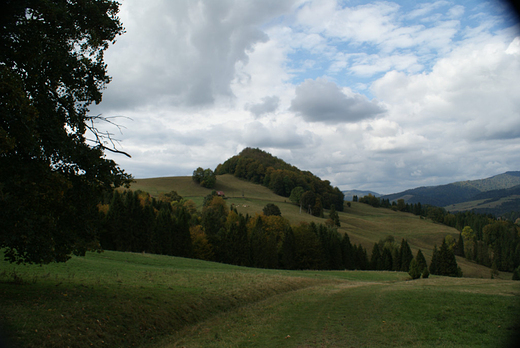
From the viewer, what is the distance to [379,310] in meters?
14.9

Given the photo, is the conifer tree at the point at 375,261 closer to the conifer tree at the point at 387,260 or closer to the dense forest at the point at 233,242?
the dense forest at the point at 233,242

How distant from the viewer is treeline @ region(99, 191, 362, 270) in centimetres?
6284

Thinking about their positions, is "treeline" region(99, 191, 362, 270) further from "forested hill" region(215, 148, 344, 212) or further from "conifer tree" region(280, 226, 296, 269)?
"forested hill" region(215, 148, 344, 212)

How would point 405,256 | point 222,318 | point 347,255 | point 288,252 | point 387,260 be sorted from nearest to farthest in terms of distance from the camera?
point 222,318 < point 288,252 < point 405,256 < point 347,255 < point 387,260

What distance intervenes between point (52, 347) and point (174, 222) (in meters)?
62.0

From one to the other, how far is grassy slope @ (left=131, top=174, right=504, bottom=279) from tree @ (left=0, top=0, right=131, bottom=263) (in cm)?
9625

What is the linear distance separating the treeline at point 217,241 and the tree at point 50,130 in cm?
4926

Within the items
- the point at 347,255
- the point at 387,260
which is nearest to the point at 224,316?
the point at 347,255

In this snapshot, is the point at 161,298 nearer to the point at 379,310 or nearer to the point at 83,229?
the point at 83,229

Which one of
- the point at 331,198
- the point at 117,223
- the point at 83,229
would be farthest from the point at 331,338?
the point at 331,198

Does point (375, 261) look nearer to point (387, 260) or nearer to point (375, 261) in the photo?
point (375, 261)

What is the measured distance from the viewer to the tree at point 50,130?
9.35 m

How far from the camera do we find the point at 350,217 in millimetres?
142500

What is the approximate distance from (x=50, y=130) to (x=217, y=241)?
6864cm
